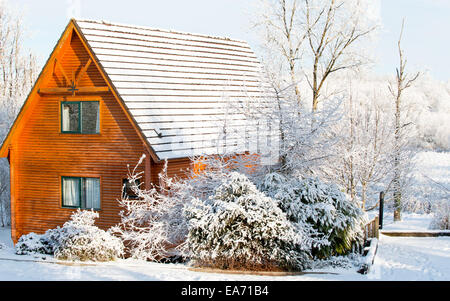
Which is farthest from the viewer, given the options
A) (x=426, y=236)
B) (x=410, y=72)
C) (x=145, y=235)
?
(x=410, y=72)

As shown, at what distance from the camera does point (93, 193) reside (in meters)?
16.2

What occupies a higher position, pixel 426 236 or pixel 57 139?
pixel 57 139

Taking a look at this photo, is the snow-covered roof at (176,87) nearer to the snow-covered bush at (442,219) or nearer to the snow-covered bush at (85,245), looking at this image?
the snow-covered bush at (85,245)

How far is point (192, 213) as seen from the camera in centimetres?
1222

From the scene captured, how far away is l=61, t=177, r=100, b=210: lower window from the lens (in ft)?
52.9

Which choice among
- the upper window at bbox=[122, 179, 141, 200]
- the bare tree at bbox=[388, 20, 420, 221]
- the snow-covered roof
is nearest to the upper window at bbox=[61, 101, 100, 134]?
the snow-covered roof

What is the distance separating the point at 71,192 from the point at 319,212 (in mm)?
8736

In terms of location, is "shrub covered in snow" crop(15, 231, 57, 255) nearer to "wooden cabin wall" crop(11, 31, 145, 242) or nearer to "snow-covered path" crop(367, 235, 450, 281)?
"wooden cabin wall" crop(11, 31, 145, 242)

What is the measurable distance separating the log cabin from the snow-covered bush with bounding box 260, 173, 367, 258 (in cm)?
184

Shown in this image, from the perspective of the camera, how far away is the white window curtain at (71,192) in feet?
53.9

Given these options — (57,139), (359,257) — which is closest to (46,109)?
(57,139)

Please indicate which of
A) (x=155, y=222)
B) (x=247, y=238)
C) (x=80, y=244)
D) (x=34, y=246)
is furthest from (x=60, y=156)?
(x=247, y=238)
